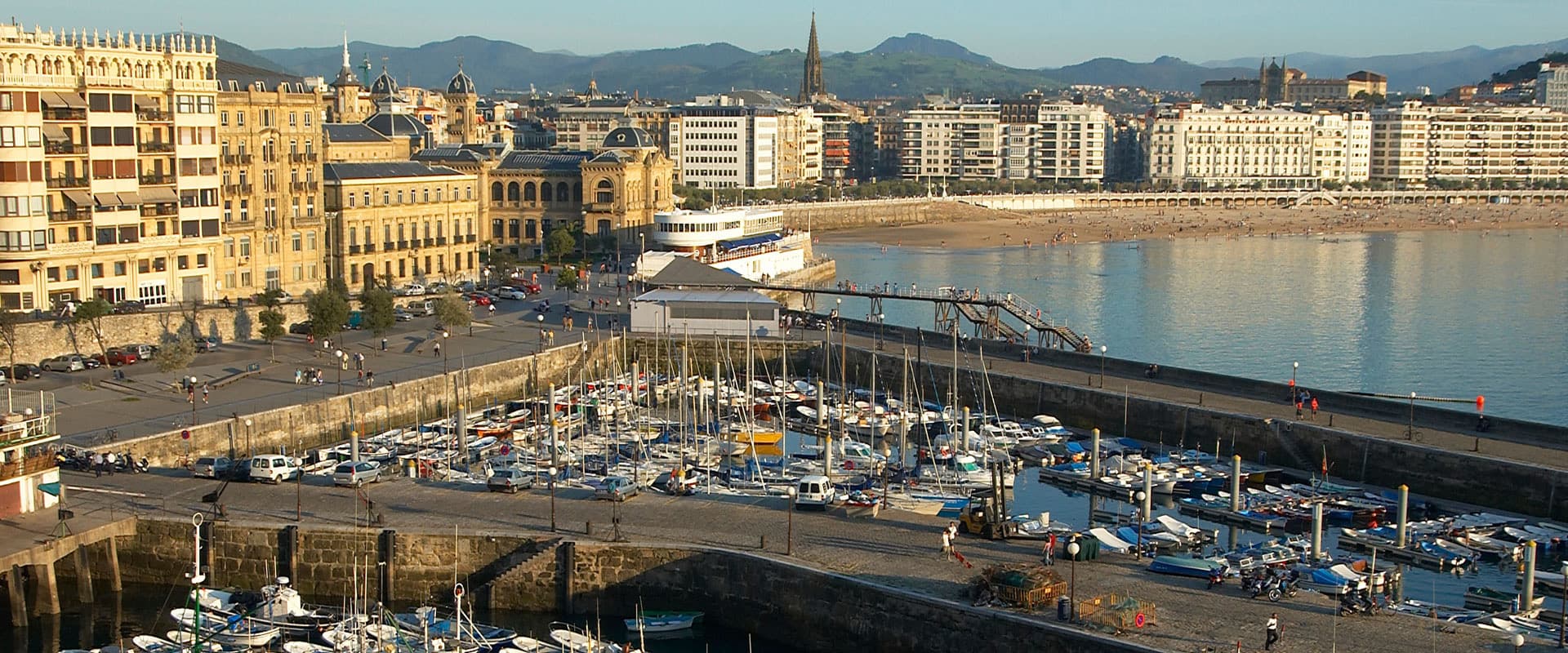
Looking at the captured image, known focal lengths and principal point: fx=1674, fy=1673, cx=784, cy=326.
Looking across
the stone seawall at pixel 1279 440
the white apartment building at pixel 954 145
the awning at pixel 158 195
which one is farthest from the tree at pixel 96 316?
the white apartment building at pixel 954 145

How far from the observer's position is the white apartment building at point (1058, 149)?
14888 cm

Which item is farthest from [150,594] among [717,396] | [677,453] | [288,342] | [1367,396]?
[1367,396]

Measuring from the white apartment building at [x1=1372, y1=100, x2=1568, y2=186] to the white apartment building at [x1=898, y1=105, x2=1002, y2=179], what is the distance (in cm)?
3802

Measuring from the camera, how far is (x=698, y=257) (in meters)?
68.2

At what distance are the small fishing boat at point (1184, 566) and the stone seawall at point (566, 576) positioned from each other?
4.33 meters

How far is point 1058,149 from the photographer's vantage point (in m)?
149

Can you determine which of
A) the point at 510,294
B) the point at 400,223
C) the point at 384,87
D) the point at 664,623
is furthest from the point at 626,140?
the point at 664,623

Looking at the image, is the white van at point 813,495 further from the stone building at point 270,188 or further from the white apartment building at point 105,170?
the stone building at point 270,188

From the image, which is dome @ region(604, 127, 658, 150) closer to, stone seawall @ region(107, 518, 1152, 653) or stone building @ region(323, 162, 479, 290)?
stone building @ region(323, 162, 479, 290)

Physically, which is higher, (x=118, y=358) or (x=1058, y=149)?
(x=1058, y=149)

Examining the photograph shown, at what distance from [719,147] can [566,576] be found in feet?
319

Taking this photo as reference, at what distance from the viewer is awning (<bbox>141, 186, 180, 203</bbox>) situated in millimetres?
46719

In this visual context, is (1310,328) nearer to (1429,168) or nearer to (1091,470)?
(1091,470)

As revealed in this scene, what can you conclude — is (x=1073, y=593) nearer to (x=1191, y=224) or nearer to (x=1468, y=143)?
(x=1191, y=224)
